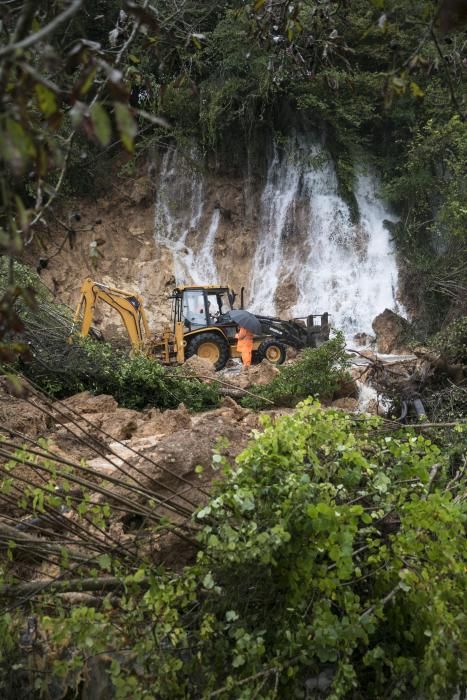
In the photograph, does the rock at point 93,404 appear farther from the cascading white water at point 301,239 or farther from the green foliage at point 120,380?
the cascading white water at point 301,239

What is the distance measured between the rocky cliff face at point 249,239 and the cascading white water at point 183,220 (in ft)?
0.12

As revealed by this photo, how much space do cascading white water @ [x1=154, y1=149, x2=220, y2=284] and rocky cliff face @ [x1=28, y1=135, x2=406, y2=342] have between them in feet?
0.12

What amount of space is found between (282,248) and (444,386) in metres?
14.2

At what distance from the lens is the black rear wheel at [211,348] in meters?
15.8

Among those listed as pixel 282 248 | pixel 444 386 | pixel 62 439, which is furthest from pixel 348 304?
pixel 62 439

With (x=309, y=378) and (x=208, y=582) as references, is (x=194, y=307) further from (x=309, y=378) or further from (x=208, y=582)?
(x=208, y=582)

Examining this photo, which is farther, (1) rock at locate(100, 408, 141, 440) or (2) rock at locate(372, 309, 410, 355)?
(2) rock at locate(372, 309, 410, 355)

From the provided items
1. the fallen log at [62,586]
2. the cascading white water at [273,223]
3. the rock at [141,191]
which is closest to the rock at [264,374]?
the fallen log at [62,586]

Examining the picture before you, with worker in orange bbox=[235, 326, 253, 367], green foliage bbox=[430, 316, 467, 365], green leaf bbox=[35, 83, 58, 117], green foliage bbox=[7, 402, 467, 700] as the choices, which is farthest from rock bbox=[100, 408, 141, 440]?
worker in orange bbox=[235, 326, 253, 367]

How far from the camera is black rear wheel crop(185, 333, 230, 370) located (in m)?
15.8

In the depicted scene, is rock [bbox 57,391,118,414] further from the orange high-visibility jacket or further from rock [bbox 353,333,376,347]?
rock [bbox 353,333,376,347]

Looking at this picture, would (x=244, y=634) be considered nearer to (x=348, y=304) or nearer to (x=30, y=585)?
(x=30, y=585)

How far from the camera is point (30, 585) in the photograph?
123 inches

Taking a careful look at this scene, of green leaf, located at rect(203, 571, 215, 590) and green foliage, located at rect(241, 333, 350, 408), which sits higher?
green foliage, located at rect(241, 333, 350, 408)
